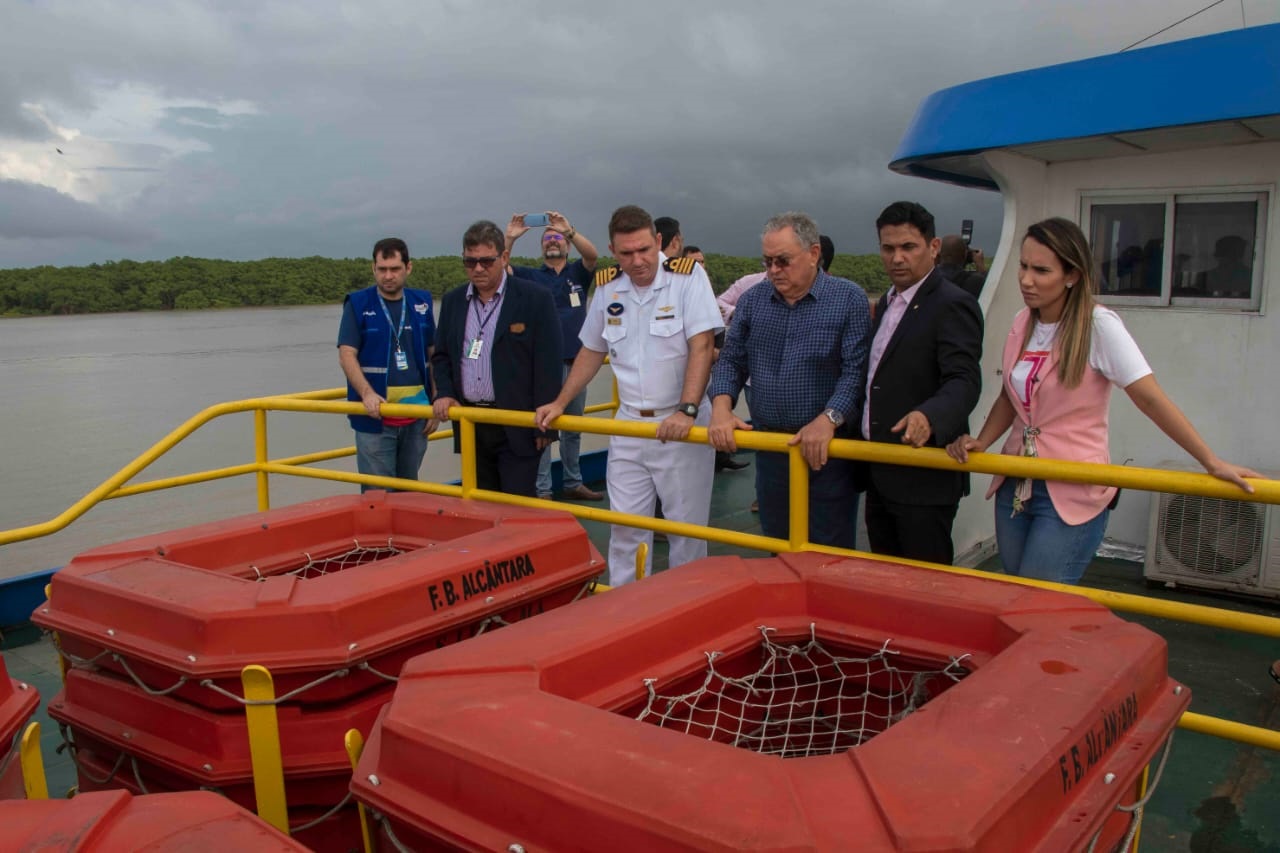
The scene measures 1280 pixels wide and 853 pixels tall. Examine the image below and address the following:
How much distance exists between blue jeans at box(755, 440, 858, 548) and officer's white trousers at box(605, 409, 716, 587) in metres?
0.38

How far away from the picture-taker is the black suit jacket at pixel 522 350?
4.17 metres

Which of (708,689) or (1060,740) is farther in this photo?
(708,689)

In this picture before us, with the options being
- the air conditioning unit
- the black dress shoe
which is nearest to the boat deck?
the air conditioning unit

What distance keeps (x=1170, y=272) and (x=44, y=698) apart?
17.9ft

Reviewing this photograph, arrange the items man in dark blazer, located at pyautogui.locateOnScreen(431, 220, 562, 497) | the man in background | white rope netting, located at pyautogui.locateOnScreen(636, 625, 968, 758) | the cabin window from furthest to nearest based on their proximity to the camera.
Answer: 1. the man in background
2. the cabin window
3. man in dark blazer, located at pyautogui.locateOnScreen(431, 220, 562, 497)
4. white rope netting, located at pyautogui.locateOnScreen(636, 625, 968, 758)

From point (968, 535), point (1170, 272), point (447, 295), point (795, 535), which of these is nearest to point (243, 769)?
point (795, 535)

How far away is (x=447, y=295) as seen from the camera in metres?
4.46

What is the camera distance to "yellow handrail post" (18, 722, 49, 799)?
2148mm

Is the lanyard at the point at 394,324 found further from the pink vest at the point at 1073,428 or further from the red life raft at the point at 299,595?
the pink vest at the point at 1073,428

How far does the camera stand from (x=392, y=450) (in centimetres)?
486

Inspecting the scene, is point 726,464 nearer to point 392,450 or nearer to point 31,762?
point 392,450

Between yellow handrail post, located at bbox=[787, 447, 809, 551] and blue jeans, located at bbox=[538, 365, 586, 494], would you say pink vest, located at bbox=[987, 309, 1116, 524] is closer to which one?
yellow handrail post, located at bbox=[787, 447, 809, 551]

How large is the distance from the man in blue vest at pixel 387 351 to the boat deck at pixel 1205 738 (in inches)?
60.0

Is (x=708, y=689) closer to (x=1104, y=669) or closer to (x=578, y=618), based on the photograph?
(x=578, y=618)
